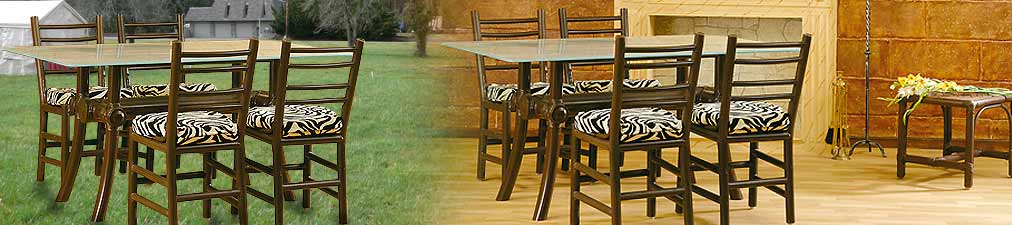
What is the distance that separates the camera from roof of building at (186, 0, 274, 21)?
4094 mm

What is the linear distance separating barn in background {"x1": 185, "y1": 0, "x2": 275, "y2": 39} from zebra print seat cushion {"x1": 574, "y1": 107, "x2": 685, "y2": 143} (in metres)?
1.19

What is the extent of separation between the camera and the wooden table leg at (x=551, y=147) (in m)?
3.65

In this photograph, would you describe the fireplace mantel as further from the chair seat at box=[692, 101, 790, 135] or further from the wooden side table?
the chair seat at box=[692, 101, 790, 135]

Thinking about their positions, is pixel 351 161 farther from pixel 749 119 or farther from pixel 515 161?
pixel 749 119

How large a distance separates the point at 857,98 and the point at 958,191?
106 cm

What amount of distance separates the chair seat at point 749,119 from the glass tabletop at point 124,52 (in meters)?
1.07

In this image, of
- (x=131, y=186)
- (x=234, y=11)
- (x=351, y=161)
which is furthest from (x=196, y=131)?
(x=234, y=11)

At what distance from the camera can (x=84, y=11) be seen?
4.26 metres

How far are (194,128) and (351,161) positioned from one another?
0.83 metres

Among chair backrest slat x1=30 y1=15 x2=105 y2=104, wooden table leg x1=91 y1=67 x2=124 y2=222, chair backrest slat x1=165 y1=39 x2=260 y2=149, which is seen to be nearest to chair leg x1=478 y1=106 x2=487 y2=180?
chair backrest slat x1=165 y1=39 x2=260 y2=149

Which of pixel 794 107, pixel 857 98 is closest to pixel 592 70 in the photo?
pixel 857 98

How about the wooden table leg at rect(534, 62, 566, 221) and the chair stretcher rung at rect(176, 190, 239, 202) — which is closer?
the chair stretcher rung at rect(176, 190, 239, 202)

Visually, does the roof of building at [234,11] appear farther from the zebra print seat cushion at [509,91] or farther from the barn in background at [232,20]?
the zebra print seat cushion at [509,91]

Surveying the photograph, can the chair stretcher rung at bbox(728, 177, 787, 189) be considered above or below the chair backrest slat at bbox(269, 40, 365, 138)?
below
